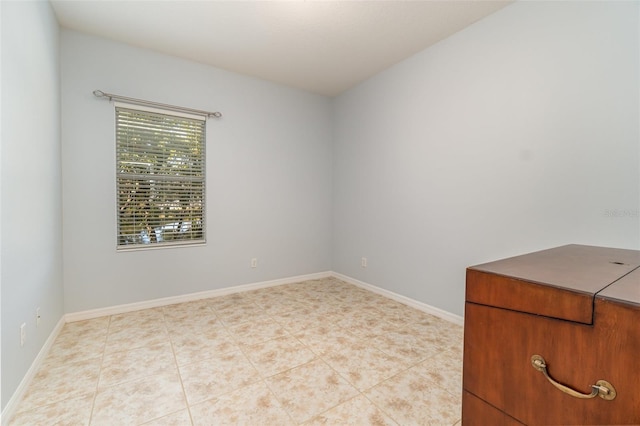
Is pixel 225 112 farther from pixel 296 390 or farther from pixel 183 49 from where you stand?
pixel 296 390

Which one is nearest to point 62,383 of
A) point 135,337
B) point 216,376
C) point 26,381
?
point 26,381

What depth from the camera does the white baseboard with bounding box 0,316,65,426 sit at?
4.82 ft

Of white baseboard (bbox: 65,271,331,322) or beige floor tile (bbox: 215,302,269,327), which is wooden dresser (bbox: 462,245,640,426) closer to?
beige floor tile (bbox: 215,302,269,327)

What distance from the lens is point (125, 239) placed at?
116 inches

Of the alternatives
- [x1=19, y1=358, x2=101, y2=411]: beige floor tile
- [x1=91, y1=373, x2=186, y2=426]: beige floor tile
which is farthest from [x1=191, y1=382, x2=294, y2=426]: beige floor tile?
[x1=19, y1=358, x2=101, y2=411]: beige floor tile

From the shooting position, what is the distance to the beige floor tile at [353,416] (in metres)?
1.46

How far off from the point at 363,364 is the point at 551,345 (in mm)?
1473

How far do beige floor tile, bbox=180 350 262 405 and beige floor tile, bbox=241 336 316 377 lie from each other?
0.20ft

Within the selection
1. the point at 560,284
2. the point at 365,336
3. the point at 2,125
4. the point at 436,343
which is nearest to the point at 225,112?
the point at 2,125

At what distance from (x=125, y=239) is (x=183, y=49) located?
2.08 metres

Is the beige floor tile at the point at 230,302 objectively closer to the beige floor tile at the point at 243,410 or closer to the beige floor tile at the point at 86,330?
the beige floor tile at the point at 86,330

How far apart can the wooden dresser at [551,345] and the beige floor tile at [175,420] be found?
136cm

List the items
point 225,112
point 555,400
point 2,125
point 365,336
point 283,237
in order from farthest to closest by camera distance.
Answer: point 283,237 → point 225,112 → point 365,336 → point 2,125 → point 555,400

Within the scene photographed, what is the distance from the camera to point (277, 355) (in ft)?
6.89
